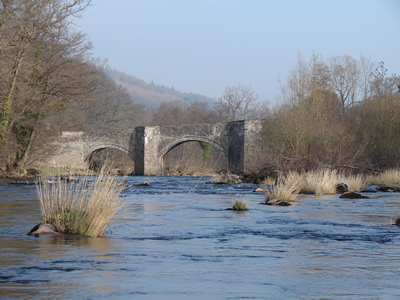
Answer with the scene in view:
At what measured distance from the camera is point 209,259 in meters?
7.37

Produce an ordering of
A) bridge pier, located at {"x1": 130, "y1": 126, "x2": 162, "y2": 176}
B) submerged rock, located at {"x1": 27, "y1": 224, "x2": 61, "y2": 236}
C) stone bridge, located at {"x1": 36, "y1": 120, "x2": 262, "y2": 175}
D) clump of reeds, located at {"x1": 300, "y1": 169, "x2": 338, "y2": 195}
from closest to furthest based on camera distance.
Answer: submerged rock, located at {"x1": 27, "y1": 224, "x2": 61, "y2": 236} → clump of reeds, located at {"x1": 300, "y1": 169, "x2": 338, "y2": 195} → stone bridge, located at {"x1": 36, "y1": 120, "x2": 262, "y2": 175} → bridge pier, located at {"x1": 130, "y1": 126, "x2": 162, "y2": 176}

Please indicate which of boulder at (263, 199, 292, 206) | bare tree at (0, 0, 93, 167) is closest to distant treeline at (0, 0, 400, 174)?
bare tree at (0, 0, 93, 167)

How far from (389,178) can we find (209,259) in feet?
67.7

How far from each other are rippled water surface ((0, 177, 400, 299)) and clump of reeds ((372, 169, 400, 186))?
46.9ft

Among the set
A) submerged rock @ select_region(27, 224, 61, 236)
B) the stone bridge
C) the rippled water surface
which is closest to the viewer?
the rippled water surface

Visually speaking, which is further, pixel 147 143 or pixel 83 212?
pixel 147 143

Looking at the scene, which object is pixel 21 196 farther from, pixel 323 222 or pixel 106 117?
pixel 106 117

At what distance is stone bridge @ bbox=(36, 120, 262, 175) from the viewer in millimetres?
43531

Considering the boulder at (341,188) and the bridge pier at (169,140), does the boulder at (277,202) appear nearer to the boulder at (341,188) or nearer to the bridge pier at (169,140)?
the boulder at (341,188)

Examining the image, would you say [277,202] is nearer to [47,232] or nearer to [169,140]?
[47,232]

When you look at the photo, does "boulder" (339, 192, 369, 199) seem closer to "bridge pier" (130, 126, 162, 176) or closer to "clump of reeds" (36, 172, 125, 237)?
"clump of reeds" (36, 172, 125, 237)

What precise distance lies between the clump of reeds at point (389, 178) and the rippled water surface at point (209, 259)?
46.9ft

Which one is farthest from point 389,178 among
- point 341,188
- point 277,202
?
point 277,202

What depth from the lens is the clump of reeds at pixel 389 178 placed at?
26312 mm
